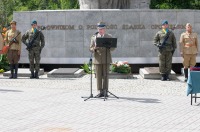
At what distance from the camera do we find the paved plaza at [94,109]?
356 inches

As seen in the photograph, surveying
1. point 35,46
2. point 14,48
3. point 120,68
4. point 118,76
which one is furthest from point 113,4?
point 14,48

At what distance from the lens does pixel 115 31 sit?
68.2 feet

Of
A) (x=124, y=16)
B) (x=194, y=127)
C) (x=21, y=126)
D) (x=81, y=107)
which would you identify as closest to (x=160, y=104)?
(x=81, y=107)

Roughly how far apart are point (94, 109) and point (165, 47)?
Answer: 718 centimetres

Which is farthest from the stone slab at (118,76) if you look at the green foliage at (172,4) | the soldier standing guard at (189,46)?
the green foliage at (172,4)

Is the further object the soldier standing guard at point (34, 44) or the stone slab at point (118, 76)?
the stone slab at point (118, 76)

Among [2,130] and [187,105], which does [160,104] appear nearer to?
[187,105]

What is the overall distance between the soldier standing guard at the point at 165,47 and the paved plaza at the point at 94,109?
4.41ft

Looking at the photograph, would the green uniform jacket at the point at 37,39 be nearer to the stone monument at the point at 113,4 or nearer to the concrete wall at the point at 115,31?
the concrete wall at the point at 115,31

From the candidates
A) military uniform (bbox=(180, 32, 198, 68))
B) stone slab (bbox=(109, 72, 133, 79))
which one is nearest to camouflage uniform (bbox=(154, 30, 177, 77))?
military uniform (bbox=(180, 32, 198, 68))

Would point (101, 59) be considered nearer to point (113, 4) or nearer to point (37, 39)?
point (37, 39)

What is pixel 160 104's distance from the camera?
1181cm

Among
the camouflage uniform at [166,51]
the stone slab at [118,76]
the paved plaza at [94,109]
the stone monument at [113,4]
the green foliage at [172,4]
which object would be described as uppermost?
the green foliage at [172,4]

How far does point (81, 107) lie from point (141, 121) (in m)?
2.08
